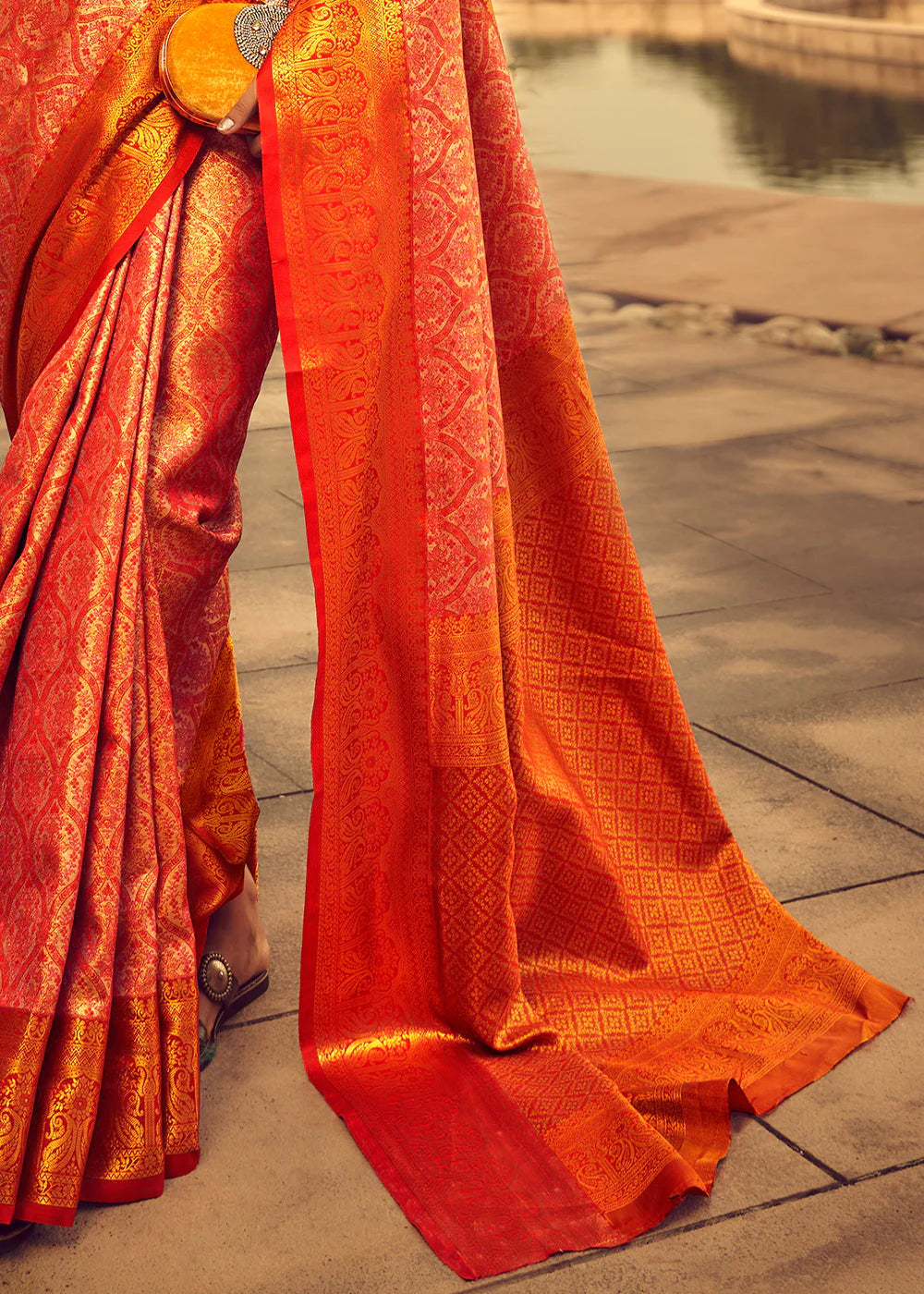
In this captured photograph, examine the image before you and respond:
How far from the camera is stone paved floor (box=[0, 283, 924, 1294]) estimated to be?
5.81ft

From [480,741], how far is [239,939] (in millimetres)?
468

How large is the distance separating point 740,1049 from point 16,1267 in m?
0.90

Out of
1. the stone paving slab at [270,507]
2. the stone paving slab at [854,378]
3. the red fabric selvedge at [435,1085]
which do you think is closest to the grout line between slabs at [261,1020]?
the red fabric selvedge at [435,1085]

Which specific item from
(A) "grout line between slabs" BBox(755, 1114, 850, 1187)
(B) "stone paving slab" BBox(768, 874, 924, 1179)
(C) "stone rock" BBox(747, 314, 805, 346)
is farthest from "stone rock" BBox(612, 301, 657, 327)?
(A) "grout line between slabs" BBox(755, 1114, 850, 1187)

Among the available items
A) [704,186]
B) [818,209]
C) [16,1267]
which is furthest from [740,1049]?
[704,186]

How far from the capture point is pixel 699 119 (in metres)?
14.8

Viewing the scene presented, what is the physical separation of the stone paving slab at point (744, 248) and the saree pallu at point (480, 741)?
5.45 metres

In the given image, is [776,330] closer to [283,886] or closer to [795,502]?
[795,502]

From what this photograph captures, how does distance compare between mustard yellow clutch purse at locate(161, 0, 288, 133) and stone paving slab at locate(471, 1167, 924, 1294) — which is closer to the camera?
stone paving slab at locate(471, 1167, 924, 1294)

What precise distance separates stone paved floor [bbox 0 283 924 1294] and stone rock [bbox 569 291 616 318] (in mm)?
1885

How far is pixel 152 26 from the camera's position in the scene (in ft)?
6.27

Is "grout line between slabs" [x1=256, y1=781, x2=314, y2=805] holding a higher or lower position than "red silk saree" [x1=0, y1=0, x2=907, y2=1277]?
lower

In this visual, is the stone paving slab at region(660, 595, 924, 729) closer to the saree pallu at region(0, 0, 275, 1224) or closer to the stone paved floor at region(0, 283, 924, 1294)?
the stone paved floor at region(0, 283, 924, 1294)

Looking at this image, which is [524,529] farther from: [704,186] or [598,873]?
[704,186]
